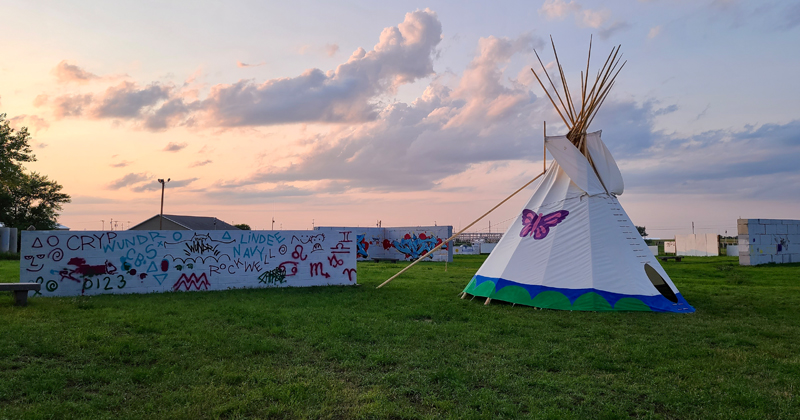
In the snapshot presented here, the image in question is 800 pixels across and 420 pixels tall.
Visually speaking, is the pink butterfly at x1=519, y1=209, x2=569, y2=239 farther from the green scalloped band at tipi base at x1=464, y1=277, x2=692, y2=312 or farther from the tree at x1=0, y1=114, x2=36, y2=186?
the tree at x1=0, y1=114, x2=36, y2=186

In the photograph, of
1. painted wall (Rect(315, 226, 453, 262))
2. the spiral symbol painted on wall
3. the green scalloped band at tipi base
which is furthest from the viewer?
painted wall (Rect(315, 226, 453, 262))

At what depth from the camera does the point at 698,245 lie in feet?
122

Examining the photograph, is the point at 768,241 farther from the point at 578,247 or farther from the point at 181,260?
the point at 181,260

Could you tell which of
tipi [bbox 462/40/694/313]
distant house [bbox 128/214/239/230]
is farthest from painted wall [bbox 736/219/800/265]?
distant house [bbox 128/214/239/230]

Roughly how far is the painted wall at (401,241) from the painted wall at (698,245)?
2127 centimetres

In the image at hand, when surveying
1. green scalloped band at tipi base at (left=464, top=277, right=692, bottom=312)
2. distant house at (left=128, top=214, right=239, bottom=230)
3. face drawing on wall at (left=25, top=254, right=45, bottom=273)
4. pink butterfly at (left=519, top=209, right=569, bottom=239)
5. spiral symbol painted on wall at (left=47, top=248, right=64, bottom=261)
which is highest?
distant house at (left=128, top=214, right=239, bottom=230)

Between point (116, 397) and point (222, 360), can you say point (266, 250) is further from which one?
point (116, 397)

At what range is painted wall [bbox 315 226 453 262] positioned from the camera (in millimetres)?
28453

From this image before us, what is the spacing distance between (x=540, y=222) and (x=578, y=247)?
1.01 meters

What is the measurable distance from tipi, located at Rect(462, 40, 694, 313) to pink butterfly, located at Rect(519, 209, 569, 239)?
0.02m

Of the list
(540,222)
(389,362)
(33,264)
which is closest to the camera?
(389,362)

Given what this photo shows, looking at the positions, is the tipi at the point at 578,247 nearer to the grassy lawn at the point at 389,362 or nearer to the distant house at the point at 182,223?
the grassy lawn at the point at 389,362

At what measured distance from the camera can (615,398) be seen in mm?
4402

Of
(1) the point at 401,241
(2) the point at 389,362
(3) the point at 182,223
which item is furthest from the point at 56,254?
(3) the point at 182,223
